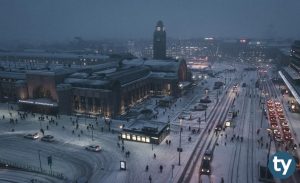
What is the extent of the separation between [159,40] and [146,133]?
84.3 metres

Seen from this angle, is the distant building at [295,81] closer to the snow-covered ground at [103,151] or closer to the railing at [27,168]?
the snow-covered ground at [103,151]

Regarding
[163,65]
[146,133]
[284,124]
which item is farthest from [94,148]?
[163,65]

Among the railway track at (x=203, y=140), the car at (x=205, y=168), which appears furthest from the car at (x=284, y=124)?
the car at (x=205, y=168)

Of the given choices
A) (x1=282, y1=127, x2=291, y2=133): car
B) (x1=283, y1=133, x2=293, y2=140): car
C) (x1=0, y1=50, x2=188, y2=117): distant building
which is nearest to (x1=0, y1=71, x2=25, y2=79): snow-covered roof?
(x1=0, y1=50, x2=188, y2=117): distant building

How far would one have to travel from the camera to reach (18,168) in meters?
50.9

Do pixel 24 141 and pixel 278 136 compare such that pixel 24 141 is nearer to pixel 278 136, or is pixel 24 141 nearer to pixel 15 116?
pixel 15 116

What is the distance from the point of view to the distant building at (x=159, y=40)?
13725 centimetres

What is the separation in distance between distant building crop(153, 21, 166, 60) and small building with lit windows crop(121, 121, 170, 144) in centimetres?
8004

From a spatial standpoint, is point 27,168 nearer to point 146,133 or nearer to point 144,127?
point 146,133

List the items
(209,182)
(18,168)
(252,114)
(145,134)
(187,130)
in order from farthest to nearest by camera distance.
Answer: (252,114), (187,130), (145,134), (18,168), (209,182)

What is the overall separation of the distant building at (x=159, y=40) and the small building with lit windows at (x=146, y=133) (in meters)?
80.0

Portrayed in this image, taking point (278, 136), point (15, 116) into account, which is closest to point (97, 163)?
point (278, 136)

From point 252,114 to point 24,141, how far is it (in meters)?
59.0

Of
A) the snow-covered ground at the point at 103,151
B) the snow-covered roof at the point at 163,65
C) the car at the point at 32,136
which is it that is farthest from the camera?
the snow-covered roof at the point at 163,65
